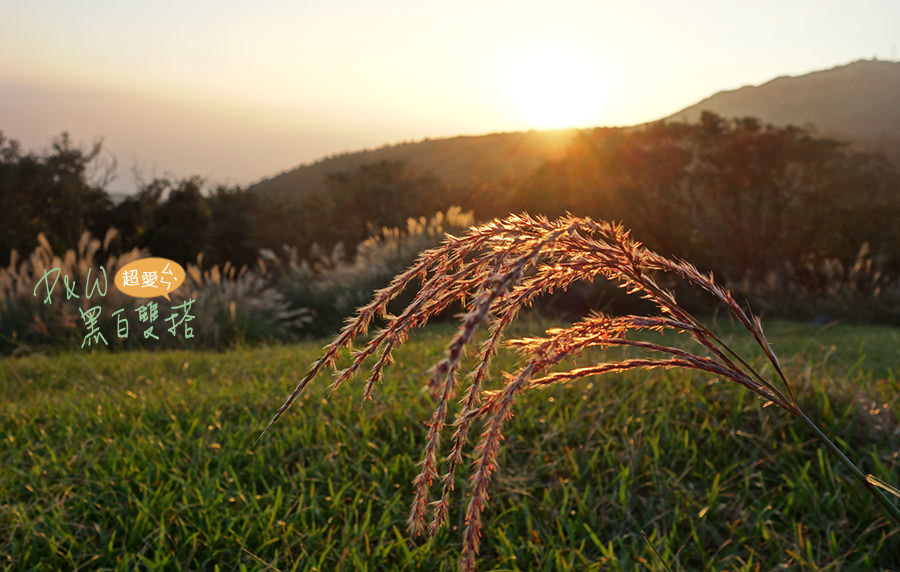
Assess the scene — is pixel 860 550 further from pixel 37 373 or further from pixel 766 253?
pixel 766 253

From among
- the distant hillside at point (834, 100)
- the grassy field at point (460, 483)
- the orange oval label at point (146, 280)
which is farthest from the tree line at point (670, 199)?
the distant hillside at point (834, 100)

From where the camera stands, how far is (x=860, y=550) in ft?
8.46

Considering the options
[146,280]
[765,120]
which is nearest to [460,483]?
[146,280]

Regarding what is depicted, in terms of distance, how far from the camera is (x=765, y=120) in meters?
59.5

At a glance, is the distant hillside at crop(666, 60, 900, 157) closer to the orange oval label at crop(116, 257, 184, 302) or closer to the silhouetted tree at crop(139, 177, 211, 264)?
the silhouetted tree at crop(139, 177, 211, 264)

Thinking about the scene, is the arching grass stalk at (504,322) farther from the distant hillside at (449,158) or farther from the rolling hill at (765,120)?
the distant hillside at (449,158)

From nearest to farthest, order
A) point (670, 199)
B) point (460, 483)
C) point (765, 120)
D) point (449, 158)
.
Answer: point (460, 483)
point (670, 199)
point (765, 120)
point (449, 158)

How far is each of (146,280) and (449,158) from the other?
74.2 metres

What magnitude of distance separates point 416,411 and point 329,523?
1.08m

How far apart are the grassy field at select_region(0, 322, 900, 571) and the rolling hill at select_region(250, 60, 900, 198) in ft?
168

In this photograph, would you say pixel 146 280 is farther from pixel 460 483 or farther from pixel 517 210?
pixel 517 210

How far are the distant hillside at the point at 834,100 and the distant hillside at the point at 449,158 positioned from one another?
1927 centimetres

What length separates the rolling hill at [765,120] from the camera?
207 ft

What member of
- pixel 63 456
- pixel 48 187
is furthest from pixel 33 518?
pixel 48 187
